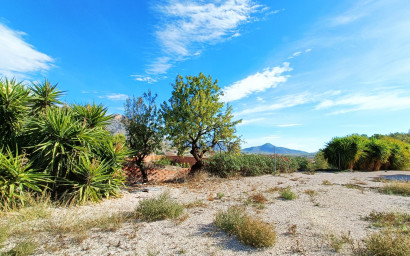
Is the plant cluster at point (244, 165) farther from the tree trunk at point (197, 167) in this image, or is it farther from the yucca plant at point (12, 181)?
the yucca plant at point (12, 181)

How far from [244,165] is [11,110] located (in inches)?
427

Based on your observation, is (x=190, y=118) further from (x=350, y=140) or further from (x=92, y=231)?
(x=350, y=140)

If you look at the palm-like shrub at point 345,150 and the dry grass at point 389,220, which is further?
the palm-like shrub at point 345,150

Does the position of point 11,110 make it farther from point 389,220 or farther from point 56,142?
point 389,220

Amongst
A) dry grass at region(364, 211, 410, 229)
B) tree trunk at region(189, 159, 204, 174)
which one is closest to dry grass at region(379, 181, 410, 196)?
dry grass at region(364, 211, 410, 229)

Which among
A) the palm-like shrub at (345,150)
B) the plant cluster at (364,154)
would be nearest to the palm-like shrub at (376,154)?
the plant cluster at (364,154)

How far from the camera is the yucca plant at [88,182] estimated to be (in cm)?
612

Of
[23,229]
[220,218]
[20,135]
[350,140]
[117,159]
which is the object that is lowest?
[23,229]

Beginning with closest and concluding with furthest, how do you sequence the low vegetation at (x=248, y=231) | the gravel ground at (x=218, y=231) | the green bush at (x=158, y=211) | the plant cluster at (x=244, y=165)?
the gravel ground at (x=218, y=231), the low vegetation at (x=248, y=231), the green bush at (x=158, y=211), the plant cluster at (x=244, y=165)

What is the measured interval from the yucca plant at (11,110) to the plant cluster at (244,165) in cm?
847

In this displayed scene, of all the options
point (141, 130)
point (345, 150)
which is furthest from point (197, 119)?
point (345, 150)

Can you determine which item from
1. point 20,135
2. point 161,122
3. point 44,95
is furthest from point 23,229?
point 161,122

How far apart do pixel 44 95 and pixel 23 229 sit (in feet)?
16.8

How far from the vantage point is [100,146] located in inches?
286
